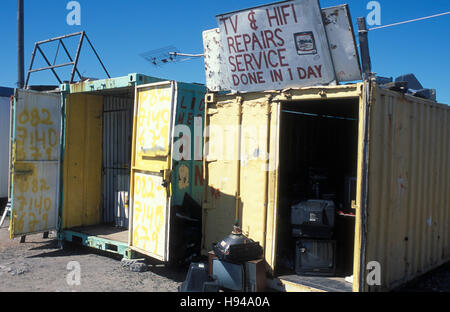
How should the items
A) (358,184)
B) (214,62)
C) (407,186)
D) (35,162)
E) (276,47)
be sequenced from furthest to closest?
1. (35,162)
2. (214,62)
3. (407,186)
4. (276,47)
5. (358,184)

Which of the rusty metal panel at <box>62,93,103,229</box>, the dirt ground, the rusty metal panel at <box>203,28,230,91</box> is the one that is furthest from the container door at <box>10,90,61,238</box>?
the rusty metal panel at <box>203,28,230,91</box>

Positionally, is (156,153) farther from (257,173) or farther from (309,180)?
(309,180)

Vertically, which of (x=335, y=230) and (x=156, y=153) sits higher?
(x=156, y=153)

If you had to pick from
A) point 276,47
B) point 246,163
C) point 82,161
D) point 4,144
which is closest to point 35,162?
point 82,161

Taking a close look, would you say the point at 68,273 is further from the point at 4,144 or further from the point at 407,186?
the point at 4,144

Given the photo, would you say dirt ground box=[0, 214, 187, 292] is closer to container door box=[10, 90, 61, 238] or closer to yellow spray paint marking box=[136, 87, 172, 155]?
container door box=[10, 90, 61, 238]

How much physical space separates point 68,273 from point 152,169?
203 cm

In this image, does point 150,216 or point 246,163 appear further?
point 150,216

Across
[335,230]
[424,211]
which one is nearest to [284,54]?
[335,230]

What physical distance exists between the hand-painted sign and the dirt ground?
2.98m

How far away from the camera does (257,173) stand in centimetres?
501

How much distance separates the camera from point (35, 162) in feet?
22.4

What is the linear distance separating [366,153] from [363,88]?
2.34ft

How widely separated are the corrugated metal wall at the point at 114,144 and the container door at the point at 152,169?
1903mm
